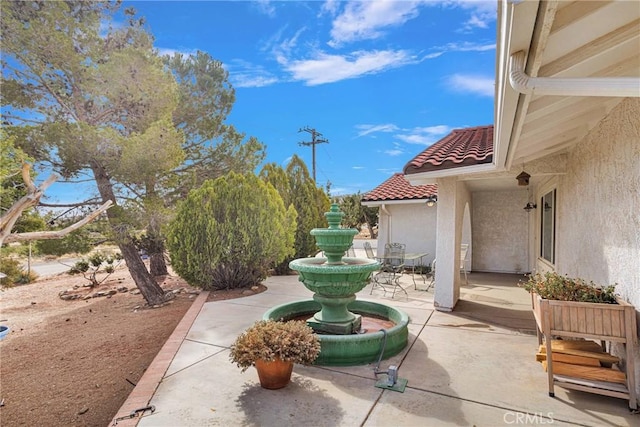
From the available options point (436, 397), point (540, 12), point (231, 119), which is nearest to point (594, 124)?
point (540, 12)

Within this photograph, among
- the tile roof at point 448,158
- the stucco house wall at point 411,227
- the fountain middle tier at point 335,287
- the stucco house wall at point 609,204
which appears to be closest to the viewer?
the stucco house wall at point 609,204

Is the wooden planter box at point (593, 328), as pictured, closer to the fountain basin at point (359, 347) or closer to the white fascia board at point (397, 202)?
the fountain basin at point (359, 347)

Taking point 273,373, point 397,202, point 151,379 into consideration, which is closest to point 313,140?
point 397,202

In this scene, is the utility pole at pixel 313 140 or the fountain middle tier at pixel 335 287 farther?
the utility pole at pixel 313 140

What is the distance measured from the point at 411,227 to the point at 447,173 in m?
7.11

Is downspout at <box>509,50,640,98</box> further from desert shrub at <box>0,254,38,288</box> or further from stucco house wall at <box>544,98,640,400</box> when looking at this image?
desert shrub at <box>0,254,38,288</box>

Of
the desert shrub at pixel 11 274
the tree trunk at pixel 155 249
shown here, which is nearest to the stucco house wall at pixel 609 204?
the tree trunk at pixel 155 249

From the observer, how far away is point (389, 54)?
34.7ft

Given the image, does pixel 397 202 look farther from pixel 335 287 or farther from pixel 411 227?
pixel 335 287

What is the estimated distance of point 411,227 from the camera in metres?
13.0

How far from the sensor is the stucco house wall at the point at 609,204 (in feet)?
10.6

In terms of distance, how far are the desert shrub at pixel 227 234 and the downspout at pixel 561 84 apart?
24.9ft

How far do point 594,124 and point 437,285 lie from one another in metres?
3.73

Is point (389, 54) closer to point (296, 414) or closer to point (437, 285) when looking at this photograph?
point (437, 285)
